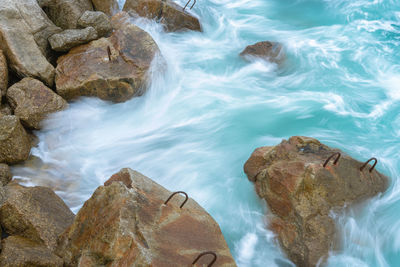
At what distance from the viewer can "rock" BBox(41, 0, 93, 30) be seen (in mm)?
6930

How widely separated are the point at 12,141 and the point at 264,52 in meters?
5.72

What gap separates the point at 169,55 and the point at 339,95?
12.5 ft

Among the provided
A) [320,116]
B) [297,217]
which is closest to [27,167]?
[297,217]

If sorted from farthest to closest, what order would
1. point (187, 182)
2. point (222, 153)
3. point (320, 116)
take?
point (320, 116)
point (222, 153)
point (187, 182)

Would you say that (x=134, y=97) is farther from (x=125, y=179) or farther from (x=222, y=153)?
(x=125, y=179)

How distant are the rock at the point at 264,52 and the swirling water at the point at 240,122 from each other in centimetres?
22

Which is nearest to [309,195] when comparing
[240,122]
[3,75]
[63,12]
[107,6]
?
[240,122]

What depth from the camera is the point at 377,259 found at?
4082mm

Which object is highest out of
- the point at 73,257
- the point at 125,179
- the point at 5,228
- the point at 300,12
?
the point at 300,12

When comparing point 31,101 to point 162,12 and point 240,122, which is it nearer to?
point 240,122

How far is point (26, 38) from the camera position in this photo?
586 cm

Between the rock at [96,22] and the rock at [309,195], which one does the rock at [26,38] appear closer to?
the rock at [96,22]

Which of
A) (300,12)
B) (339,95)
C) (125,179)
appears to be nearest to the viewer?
(125,179)

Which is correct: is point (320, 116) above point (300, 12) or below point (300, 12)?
below
